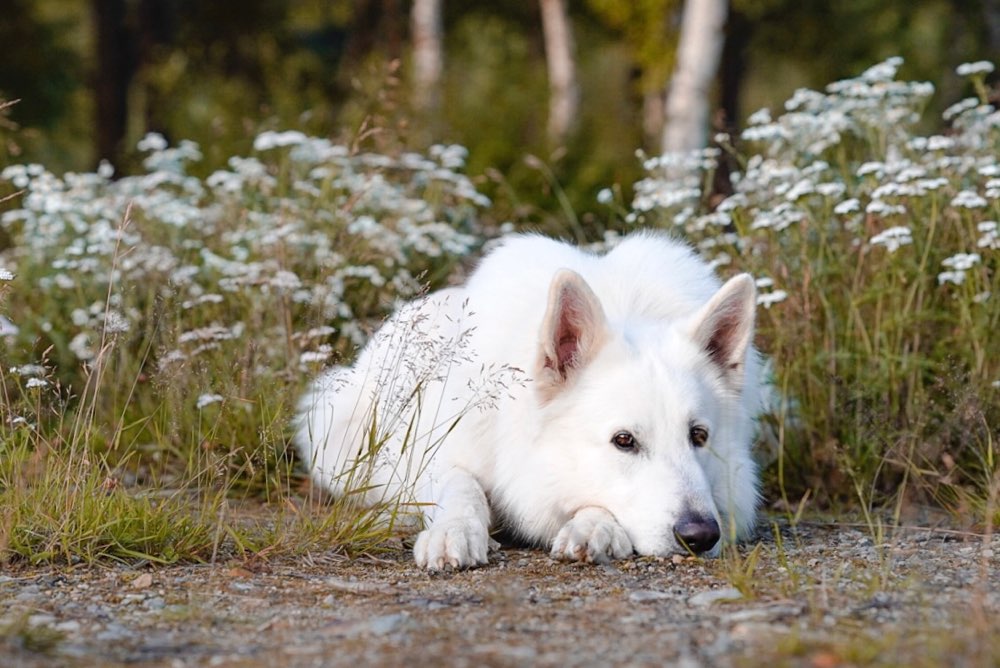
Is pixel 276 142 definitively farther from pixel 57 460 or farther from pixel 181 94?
pixel 181 94

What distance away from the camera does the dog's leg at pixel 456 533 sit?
12.4ft

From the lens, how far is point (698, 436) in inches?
159

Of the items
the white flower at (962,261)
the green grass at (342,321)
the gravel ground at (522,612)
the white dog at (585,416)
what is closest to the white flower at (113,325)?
the green grass at (342,321)

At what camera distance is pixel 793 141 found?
6449mm

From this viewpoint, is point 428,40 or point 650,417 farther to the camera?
point 428,40

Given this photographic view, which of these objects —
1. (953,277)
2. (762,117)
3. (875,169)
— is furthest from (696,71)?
(953,277)

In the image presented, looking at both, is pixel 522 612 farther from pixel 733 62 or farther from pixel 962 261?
pixel 733 62

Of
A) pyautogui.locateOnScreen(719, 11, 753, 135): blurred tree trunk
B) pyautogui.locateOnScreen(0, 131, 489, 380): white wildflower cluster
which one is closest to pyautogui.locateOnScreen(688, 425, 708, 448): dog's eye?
pyautogui.locateOnScreen(0, 131, 489, 380): white wildflower cluster

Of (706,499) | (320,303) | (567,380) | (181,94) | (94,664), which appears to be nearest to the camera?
(94,664)

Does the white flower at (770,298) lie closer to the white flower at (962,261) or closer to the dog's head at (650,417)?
the white flower at (962,261)

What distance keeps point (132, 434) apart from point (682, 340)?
2756 mm

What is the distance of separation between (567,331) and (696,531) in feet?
2.72

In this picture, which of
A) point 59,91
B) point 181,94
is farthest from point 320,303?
point 59,91

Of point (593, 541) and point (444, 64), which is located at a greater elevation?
point (444, 64)
